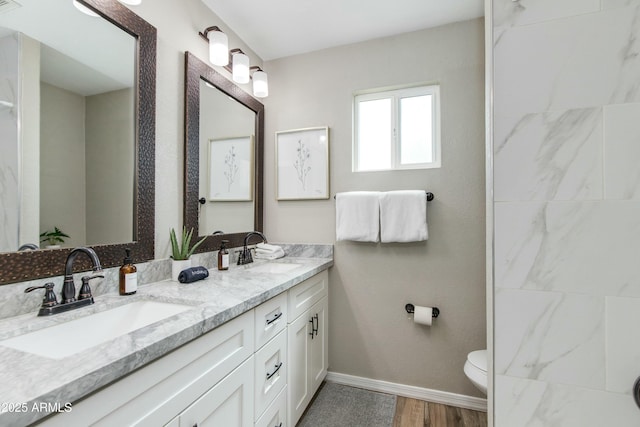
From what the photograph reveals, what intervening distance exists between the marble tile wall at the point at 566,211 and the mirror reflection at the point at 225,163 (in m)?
1.52

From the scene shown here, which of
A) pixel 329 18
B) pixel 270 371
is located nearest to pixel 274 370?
pixel 270 371

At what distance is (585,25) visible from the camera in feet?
2.05

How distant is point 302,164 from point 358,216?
2.03 feet

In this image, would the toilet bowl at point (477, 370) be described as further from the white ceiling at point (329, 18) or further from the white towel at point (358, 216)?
the white ceiling at point (329, 18)

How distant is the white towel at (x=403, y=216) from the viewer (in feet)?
5.85

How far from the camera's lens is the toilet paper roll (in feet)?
5.90

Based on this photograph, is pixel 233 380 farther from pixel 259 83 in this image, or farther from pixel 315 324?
pixel 259 83

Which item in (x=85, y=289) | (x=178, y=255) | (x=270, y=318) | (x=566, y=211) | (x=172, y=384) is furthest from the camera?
(x=178, y=255)

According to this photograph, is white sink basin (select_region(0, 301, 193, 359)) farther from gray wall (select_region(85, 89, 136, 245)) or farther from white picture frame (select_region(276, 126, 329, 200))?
white picture frame (select_region(276, 126, 329, 200))

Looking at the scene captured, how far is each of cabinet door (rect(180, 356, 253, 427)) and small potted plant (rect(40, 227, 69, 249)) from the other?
77 cm

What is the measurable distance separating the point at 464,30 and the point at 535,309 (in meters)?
1.89

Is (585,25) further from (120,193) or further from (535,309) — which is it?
(120,193)

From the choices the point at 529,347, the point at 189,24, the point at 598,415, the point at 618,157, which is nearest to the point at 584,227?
the point at 618,157

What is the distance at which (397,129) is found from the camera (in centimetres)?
205
